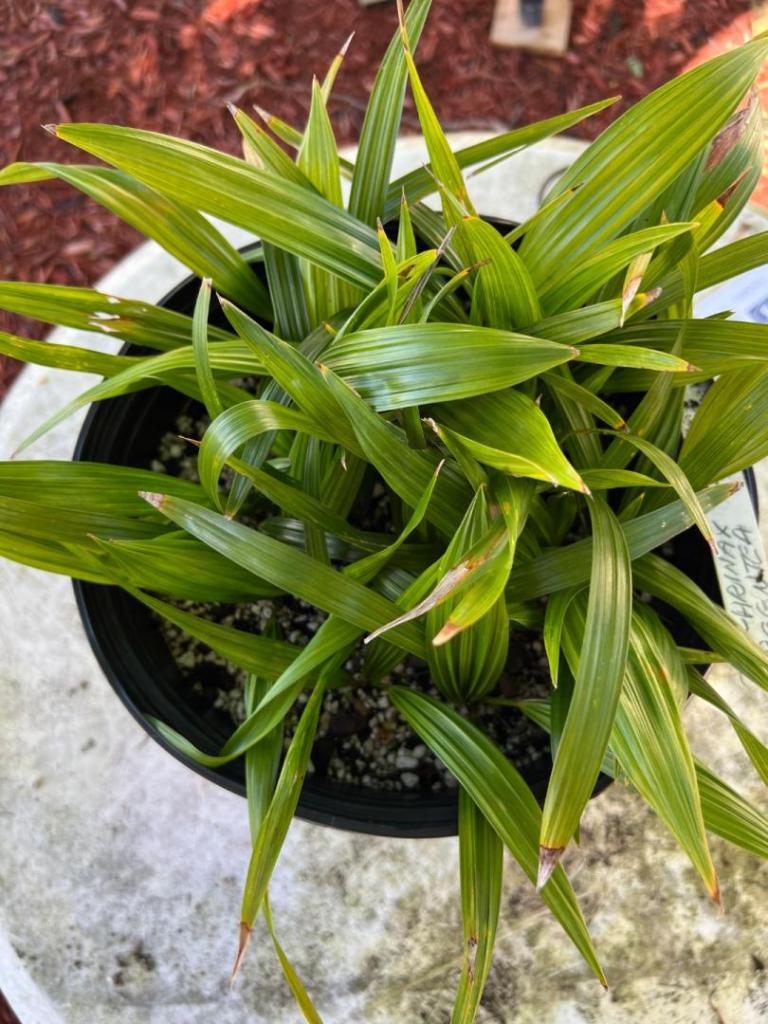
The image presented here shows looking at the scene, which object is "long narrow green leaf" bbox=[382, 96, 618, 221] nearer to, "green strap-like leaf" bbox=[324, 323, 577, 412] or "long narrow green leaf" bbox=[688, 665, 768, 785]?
"green strap-like leaf" bbox=[324, 323, 577, 412]

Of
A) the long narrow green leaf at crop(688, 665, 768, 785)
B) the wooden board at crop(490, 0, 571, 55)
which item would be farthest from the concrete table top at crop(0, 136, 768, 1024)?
the wooden board at crop(490, 0, 571, 55)

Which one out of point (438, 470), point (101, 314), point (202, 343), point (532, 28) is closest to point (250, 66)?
point (532, 28)

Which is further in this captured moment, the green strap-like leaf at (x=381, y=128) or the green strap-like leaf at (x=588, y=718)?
the green strap-like leaf at (x=381, y=128)

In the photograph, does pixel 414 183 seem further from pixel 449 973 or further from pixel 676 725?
pixel 449 973

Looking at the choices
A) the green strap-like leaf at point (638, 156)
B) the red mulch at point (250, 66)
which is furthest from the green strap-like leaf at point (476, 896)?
the red mulch at point (250, 66)

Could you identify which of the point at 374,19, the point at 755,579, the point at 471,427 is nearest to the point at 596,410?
the point at 471,427

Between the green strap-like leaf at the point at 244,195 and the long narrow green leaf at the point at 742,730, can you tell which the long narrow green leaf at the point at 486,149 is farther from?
the long narrow green leaf at the point at 742,730
